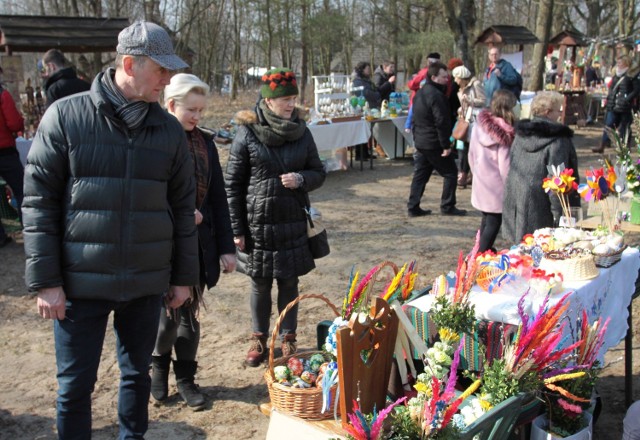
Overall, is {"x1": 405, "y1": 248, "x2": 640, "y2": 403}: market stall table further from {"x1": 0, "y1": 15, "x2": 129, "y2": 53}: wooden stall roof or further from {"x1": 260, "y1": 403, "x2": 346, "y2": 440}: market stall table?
{"x1": 0, "y1": 15, "x2": 129, "y2": 53}: wooden stall roof

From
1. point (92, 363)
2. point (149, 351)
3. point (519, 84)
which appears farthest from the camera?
point (519, 84)

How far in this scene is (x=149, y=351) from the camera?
2602 millimetres

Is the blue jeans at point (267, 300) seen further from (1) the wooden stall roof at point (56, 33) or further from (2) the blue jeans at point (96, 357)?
(1) the wooden stall roof at point (56, 33)

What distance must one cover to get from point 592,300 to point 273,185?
5.70ft

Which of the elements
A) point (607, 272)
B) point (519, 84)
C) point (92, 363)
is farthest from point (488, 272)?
point (519, 84)

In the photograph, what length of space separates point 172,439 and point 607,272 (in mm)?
2272

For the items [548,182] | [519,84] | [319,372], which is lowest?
[319,372]

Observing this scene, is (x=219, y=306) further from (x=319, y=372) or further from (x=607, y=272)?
(x=607, y=272)

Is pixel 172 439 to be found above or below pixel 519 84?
below

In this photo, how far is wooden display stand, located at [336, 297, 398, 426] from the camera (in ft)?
7.10

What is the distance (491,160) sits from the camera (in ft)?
17.3

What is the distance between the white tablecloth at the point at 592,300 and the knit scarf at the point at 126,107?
137cm

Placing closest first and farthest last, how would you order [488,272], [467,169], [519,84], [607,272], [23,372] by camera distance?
[488,272] < [607,272] < [23,372] < [467,169] < [519,84]

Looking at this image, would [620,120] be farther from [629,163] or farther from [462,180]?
[629,163]
